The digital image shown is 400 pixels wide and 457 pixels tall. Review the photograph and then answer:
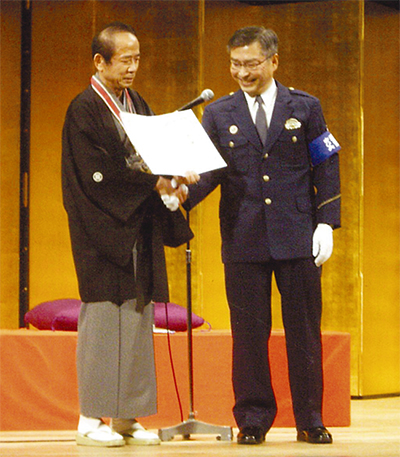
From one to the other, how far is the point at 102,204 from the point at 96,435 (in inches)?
28.7

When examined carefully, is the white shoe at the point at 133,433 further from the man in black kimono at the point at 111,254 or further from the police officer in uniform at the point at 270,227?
the police officer in uniform at the point at 270,227

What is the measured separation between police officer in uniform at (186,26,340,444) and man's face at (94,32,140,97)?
344 millimetres

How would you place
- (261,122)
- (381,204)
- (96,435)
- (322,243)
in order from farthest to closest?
(381,204), (261,122), (322,243), (96,435)

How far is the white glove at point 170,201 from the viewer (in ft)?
9.08

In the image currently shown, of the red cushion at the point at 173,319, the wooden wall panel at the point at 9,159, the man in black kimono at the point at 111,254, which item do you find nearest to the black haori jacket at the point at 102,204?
the man in black kimono at the point at 111,254

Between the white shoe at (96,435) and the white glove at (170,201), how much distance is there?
0.72 metres

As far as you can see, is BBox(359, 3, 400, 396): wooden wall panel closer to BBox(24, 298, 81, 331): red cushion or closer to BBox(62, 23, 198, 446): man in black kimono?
Answer: BBox(24, 298, 81, 331): red cushion

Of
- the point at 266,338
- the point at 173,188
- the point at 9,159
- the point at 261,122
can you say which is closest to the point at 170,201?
the point at 173,188

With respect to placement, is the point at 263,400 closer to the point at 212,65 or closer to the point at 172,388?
the point at 172,388

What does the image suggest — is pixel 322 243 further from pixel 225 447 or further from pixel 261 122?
pixel 225 447

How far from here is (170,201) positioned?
2766mm

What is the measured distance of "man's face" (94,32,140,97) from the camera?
2.84 metres

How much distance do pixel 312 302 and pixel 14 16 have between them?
2543 millimetres

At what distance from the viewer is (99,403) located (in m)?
2.77
